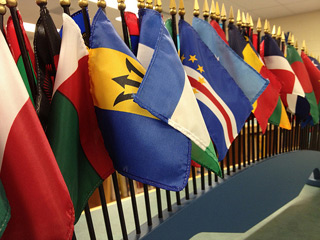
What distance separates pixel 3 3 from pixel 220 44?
2.22 feet

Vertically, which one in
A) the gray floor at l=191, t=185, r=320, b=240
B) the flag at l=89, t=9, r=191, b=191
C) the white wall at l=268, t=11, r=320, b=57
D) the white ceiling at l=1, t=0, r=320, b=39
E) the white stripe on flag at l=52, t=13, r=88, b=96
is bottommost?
the gray floor at l=191, t=185, r=320, b=240

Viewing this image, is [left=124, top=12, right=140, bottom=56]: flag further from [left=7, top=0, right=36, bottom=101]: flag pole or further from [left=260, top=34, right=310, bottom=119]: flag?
[left=260, top=34, right=310, bottom=119]: flag

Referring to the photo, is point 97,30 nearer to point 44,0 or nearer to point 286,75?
point 44,0

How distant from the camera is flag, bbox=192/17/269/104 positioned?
0.97m

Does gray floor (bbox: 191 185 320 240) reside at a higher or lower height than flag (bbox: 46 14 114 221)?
lower

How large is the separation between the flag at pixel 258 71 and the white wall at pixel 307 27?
15.1 feet

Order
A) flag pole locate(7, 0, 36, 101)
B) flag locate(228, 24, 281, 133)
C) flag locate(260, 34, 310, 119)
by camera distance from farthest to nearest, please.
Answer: flag locate(260, 34, 310, 119)
flag locate(228, 24, 281, 133)
flag pole locate(7, 0, 36, 101)

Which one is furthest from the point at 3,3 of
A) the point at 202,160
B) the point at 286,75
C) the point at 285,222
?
the point at 285,222

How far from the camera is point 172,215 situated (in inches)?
36.2

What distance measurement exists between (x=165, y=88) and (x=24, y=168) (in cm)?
35

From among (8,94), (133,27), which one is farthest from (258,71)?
(8,94)

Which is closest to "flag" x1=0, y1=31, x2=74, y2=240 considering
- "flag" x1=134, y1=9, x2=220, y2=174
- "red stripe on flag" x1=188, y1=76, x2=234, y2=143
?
"flag" x1=134, y1=9, x2=220, y2=174

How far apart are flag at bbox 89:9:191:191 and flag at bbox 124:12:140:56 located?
12 centimetres

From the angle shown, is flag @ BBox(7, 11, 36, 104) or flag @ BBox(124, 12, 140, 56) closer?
flag @ BBox(7, 11, 36, 104)
